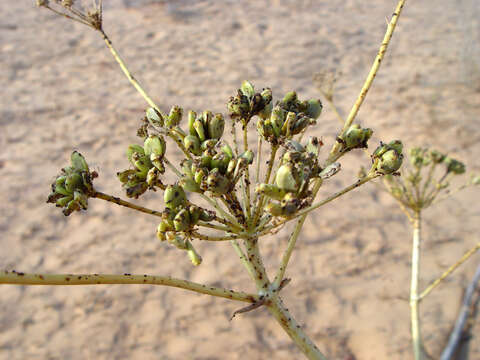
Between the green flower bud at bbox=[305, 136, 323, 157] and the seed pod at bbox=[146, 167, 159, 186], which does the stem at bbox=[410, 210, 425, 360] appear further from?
the seed pod at bbox=[146, 167, 159, 186]

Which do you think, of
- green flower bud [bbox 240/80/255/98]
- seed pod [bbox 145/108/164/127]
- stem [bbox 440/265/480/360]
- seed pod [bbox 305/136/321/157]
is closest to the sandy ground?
stem [bbox 440/265/480/360]

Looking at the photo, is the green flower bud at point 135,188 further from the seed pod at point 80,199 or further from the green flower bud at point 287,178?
the green flower bud at point 287,178

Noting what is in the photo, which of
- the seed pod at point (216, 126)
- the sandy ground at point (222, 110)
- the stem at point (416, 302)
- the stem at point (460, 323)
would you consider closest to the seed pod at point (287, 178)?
the seed pod at point (216, 126)

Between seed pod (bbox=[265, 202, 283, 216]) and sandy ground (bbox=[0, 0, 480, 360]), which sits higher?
sandy ground (bbox=[0, 0, 480, 360])

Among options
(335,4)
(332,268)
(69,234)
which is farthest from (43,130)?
(335,4)

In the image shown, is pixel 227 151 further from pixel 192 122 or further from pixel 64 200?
pixel 64 200

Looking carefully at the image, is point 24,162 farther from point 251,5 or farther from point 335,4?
point 335,4

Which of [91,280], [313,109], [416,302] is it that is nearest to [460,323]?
[416,302]
